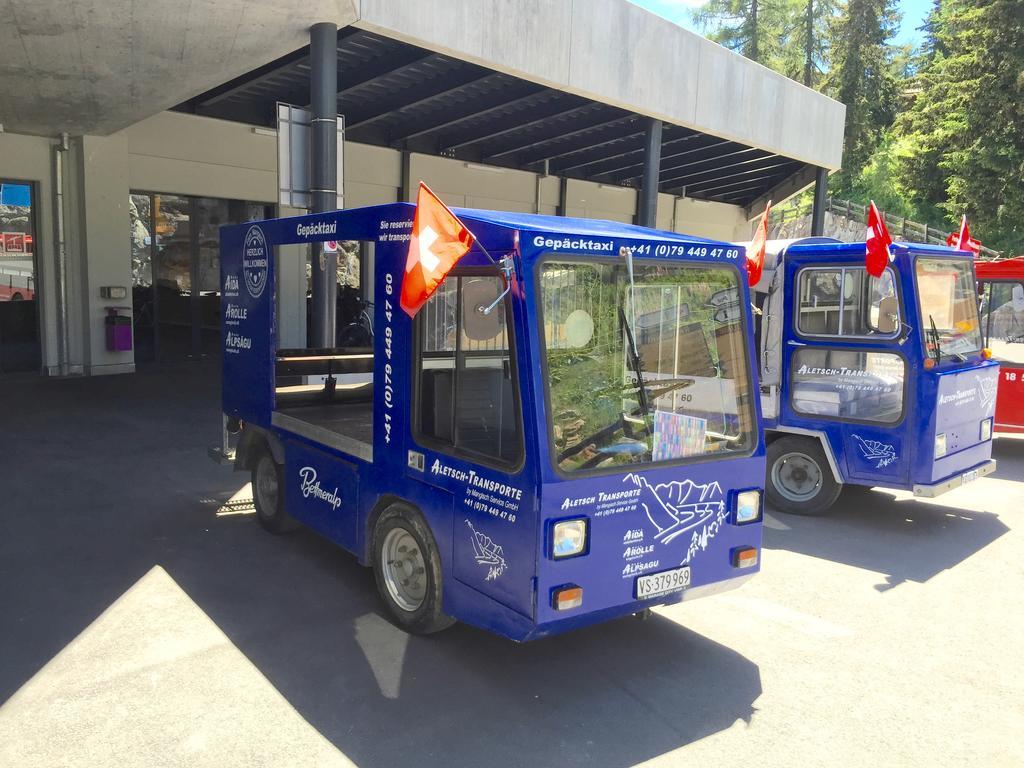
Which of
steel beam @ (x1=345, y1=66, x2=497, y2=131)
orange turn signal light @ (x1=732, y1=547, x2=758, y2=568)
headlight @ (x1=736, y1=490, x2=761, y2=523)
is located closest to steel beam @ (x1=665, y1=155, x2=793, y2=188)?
steel beam @ (x1=345, y1=66, x2=497, y2=131)

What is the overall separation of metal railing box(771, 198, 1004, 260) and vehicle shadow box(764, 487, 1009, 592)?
63.4 ft

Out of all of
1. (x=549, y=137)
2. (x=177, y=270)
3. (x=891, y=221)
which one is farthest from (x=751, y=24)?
(x=177, y=270)

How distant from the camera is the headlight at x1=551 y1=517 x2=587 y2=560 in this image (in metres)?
3.71

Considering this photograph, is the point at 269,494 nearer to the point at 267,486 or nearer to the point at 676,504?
the point at 267,486

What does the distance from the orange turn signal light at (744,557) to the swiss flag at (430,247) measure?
2149 mm

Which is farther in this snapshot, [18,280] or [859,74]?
[859,74]

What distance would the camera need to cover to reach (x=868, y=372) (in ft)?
22.9

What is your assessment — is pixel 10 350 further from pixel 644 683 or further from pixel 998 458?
pixel 998 458

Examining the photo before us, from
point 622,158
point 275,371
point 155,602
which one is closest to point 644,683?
point 155,602

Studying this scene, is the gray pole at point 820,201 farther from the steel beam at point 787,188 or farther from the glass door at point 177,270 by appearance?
the glass door at point 177,270

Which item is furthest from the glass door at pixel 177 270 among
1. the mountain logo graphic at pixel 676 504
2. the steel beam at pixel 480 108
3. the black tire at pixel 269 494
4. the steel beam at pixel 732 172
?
the mountain logo graphic at pixel 676 504

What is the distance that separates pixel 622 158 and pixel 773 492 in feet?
46.0

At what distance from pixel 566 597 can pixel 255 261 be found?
381 cm

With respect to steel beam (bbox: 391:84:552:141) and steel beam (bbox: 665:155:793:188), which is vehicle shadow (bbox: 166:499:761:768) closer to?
steel beam (bbox: 391:84:552:141)
